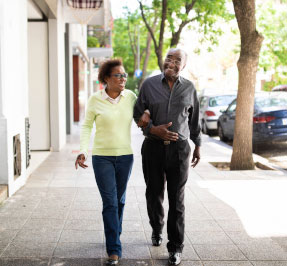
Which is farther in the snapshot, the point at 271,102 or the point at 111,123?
the point at 271,102

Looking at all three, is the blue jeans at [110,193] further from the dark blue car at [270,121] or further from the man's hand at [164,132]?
the dark blue car at [270,121]

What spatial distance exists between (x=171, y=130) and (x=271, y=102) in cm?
994

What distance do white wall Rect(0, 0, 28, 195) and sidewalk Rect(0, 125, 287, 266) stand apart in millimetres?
454

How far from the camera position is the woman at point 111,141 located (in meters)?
4.46

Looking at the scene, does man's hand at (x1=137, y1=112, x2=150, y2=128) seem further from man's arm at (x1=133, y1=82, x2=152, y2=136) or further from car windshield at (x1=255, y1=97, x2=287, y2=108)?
car windshield at (x1=255, y1=97, x2=287, y2=108)

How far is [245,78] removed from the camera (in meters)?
9.75

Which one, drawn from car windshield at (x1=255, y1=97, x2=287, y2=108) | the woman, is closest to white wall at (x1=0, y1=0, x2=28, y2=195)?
the woman

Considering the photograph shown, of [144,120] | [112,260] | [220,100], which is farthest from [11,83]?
[220,100]

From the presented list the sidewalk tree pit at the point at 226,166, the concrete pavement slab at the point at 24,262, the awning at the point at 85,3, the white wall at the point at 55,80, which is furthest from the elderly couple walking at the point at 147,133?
the awning at the point at 85,3

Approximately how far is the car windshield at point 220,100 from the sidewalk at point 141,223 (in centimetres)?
1037

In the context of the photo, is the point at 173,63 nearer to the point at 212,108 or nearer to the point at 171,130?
the point at 171,130

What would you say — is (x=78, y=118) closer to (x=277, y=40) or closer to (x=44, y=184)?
(x=277, y=40)

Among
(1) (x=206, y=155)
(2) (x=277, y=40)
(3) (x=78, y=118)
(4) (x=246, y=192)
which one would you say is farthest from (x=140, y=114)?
(2) (x=277, y=40)

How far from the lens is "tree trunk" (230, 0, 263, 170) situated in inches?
378
